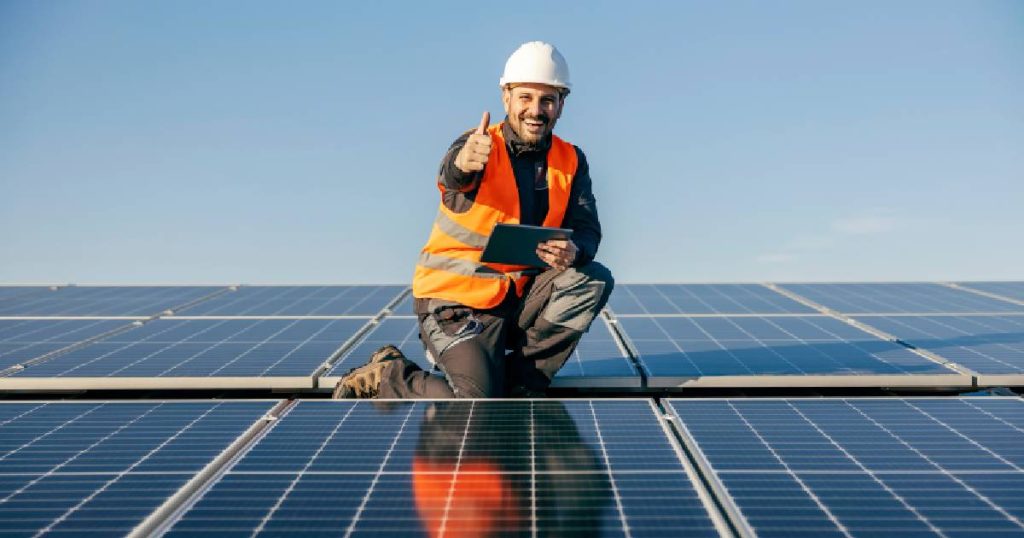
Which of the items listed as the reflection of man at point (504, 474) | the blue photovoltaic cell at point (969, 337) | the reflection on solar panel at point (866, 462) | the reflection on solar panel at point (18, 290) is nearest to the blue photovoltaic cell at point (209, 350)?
the reflection of man at point (504, 474)

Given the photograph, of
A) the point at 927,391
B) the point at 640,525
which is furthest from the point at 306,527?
the point at 927,391

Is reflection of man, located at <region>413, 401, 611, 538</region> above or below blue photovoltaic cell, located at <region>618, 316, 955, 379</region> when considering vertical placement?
below

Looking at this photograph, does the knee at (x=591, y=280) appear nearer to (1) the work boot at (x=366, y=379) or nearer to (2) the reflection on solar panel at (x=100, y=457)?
(1) the work boot at (x=366, y=379)

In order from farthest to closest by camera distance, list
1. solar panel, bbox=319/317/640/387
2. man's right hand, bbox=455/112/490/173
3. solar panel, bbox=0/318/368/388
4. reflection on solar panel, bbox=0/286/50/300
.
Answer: reflection on solar panel, bbox=0/286/50/300 < solar panel, bbox=0/318/368/388 < solar panel, bbox=319/317/640/387 < man's right hand, bbox=455/112/490/173

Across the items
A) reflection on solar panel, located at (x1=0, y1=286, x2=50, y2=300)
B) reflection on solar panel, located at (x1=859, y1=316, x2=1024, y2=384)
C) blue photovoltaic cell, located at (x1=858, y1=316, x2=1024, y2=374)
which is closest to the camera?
reflection on solar panel, located at (x1=859, y1=316, x2=1024, y2=384)

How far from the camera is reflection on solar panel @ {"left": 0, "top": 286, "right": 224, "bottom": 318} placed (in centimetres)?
819

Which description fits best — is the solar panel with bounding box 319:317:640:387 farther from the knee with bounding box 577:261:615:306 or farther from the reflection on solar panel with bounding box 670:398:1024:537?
the reflection on solar panel with bounding box 670:398:1024:537

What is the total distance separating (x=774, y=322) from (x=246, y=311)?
482 cm

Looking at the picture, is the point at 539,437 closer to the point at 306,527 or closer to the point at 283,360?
the point at 306,527

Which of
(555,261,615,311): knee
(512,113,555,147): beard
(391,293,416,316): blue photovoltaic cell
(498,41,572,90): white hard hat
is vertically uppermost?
(498,41,572,90): white hard hat

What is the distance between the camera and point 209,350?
6199 mm

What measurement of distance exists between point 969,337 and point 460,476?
4990 mm

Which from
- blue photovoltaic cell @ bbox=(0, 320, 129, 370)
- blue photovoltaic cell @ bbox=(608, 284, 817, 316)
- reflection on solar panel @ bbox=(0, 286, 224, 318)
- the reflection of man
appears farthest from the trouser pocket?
reflection on solar panel @ bbox=(0, 286, 224, 318)

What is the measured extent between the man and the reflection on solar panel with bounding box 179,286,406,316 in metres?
2.64
